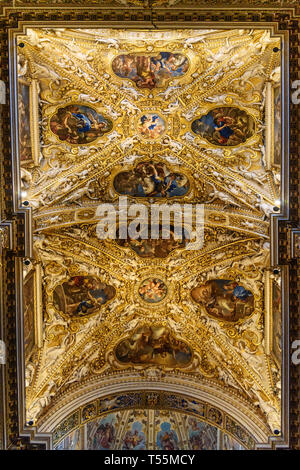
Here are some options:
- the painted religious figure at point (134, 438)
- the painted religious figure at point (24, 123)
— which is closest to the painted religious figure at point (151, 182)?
the painted religious figure at point (24, 123)

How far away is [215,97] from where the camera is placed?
14.4 metres

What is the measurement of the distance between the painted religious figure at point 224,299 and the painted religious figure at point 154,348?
1.54m

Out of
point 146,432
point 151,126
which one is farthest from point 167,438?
point 151,126

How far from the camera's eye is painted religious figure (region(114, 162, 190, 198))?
1566cm

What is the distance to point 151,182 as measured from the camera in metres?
15.8

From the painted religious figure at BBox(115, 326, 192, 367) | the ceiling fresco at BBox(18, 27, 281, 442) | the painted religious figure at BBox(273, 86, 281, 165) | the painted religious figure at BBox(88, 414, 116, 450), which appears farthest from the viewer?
the painted religious figure at BBox(88, 414, 116, 450)

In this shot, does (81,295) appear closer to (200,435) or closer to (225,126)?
(225,126)

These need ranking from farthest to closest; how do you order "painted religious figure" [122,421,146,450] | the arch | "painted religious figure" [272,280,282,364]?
"painted religious figure" [122,421,146,450] < the arch < "painted religious figure" [272,280,282,364]

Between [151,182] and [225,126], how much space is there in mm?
2544

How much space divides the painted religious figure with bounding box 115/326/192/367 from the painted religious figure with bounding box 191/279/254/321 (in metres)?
1.54

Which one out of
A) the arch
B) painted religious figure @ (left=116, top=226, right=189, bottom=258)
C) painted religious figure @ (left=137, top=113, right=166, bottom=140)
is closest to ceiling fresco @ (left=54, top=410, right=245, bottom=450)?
the arch

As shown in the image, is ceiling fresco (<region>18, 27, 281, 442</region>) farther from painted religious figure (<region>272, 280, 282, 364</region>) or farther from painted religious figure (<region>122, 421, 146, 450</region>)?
painted religious figure (<region>122, 421, 146, 450</region>)

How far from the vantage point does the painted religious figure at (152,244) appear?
1641 centimetres

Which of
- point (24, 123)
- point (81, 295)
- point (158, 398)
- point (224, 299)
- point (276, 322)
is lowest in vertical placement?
point (158, 398)
